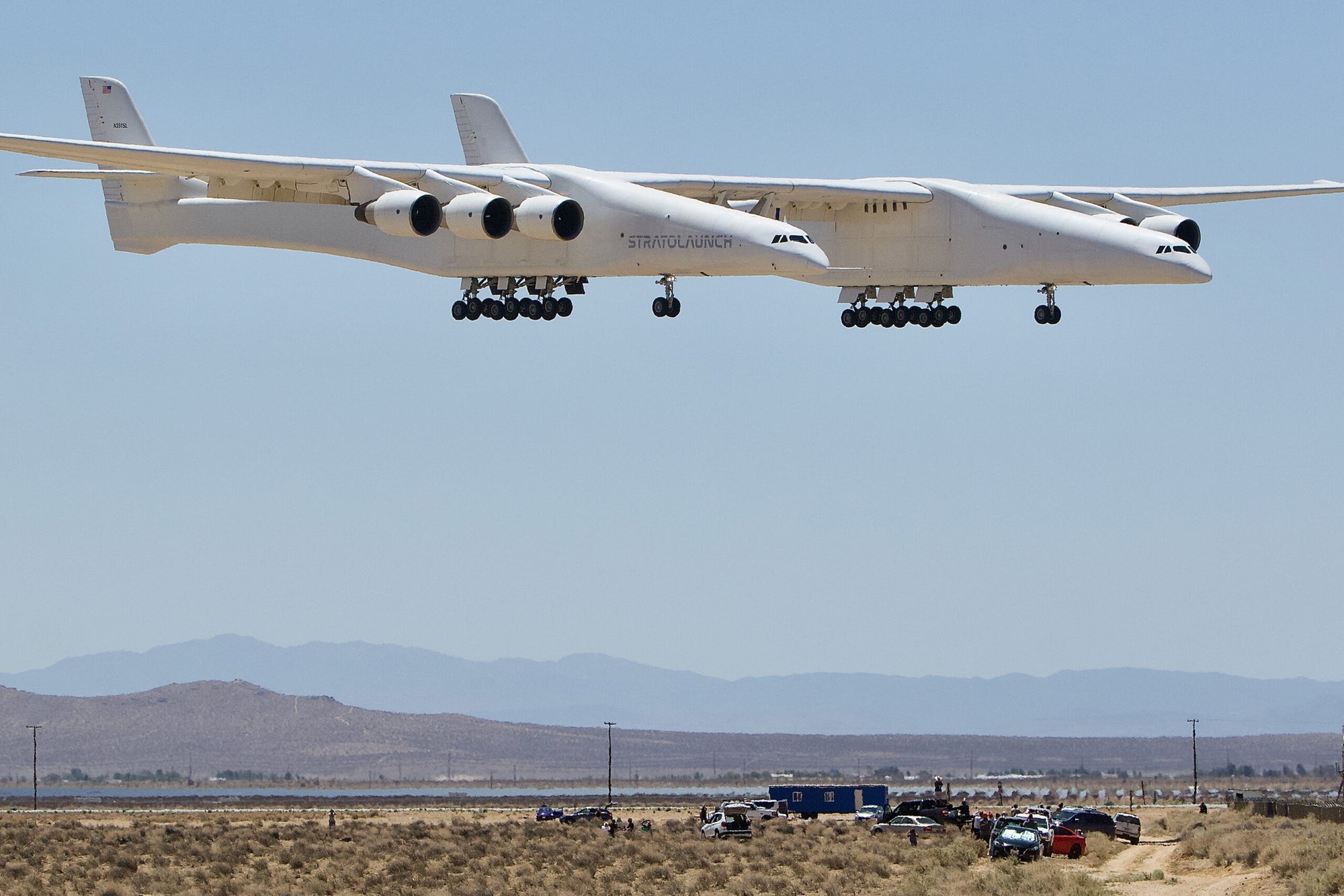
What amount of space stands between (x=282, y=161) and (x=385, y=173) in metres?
2.82

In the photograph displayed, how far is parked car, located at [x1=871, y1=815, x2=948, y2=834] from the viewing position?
7169cm

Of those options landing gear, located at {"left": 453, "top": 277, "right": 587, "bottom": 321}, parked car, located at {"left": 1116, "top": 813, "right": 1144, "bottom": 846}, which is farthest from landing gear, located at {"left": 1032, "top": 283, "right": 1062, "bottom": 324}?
parked car, located at {"left": 1116, "top": 813, "right": 1144, "bottom": 846}

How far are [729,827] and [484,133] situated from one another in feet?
97.7

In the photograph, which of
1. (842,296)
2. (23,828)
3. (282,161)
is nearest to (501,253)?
(282,161)

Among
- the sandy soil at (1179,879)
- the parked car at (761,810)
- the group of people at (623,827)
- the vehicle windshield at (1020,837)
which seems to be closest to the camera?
the sandy soil at (1179,879)

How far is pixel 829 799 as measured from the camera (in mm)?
97125

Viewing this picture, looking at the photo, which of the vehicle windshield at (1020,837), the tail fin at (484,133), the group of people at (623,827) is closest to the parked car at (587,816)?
the group of people at (623,827)

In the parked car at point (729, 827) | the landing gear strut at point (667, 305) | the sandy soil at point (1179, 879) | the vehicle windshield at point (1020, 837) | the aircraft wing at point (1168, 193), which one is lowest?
the sandy soil at point (1179, 879)

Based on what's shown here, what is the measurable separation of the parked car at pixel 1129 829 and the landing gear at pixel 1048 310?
24302mm

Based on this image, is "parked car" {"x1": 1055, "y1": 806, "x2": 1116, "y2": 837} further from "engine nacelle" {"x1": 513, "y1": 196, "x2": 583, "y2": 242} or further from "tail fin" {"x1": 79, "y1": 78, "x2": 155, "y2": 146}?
"tail fin" {"x1": 79, "y1": 78, "x2": 155, "y2": 146}

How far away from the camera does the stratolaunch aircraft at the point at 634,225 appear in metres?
48.3

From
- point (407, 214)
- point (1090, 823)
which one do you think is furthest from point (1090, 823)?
point (407, 214)

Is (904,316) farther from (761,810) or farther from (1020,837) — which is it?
(761,810)

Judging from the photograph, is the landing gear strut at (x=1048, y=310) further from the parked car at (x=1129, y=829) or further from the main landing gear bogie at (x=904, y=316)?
the parked car at (x=1129, y=829)
